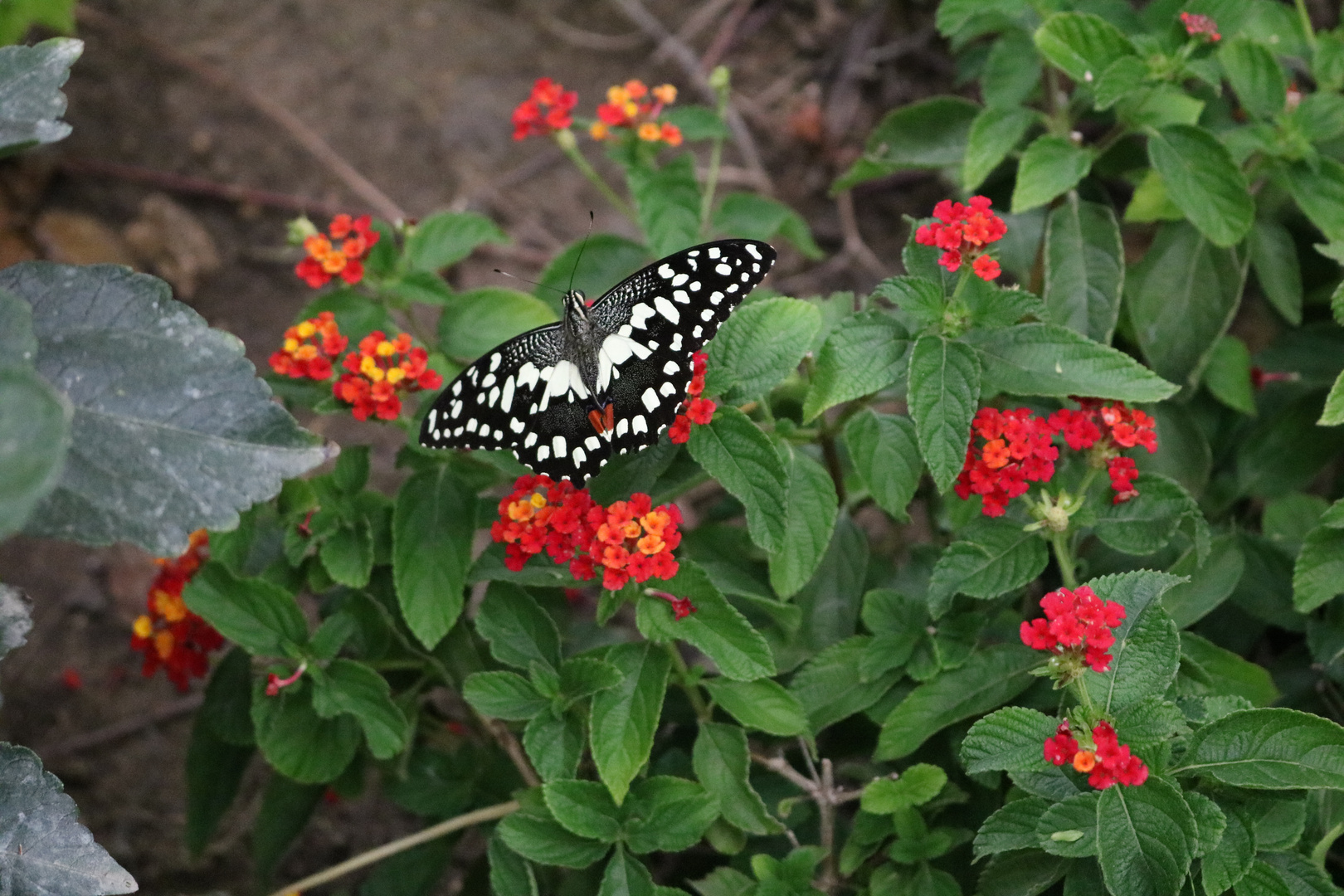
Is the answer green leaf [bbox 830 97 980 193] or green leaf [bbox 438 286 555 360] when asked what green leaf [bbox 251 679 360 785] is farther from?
green leaf [bbox 830 97 980 193]

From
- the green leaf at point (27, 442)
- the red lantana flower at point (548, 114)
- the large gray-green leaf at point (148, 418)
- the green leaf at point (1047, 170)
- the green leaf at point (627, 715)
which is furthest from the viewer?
the red lantana flower at point (548, 114)

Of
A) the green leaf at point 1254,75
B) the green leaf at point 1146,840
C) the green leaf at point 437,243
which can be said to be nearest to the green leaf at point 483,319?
the green leaf at point 437,243

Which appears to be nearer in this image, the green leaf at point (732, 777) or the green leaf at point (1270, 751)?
the green leaf at point (1270, 751)

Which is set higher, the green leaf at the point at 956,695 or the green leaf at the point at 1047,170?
the green leaf at the point at 1047,170

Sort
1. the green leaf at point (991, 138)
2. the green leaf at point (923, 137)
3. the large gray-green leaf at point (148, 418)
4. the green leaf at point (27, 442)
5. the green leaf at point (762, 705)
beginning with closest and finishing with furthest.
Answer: the green leaf at point (27, 442) → the large gray-green leaf at point (148, 418) → the green leaf at point (762, 705) → the green leaf at point (991, 138) → the green leaf at point (923, 137)

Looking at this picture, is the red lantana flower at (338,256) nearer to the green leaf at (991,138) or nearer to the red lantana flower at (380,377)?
the red lantana flower at (380,377)

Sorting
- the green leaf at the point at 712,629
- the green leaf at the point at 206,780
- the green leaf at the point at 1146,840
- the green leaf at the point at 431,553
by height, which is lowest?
the green leaf at the point at 206,780

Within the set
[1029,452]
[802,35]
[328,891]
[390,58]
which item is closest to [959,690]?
[1029,452]

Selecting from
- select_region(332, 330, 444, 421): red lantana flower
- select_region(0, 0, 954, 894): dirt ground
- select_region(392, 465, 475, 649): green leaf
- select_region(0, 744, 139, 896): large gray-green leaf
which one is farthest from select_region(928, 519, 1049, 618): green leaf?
select_region(0, 0, 954, 894): dirt ground
